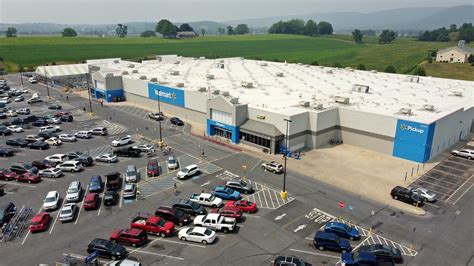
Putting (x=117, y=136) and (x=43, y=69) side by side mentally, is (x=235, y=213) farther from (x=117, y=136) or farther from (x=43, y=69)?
(x=43, y=69)

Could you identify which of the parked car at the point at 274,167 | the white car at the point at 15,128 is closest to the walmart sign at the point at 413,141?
the parked car at the point at 274,167

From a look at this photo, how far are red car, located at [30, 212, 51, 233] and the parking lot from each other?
613 millimetres

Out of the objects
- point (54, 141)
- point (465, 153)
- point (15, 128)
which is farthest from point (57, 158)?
point (465, 153)

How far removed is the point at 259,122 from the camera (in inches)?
2477

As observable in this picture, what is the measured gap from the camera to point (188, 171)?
162 feet

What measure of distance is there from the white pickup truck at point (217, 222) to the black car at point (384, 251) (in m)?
13.2

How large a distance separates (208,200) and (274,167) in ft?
45.9

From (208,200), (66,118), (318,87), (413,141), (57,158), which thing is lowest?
(208,200)

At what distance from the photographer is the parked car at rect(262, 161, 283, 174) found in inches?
2016

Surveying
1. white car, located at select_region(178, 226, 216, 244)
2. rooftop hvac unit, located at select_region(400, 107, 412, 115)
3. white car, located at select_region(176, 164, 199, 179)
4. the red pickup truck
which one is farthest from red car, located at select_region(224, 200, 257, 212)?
rooftop hvac unit, located at select_region(400, 107, 412, 115)

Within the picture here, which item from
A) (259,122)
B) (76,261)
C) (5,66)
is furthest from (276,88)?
(5,66)

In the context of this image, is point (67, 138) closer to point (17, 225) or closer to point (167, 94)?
point (167, 94)

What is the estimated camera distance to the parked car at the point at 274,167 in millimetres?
51219

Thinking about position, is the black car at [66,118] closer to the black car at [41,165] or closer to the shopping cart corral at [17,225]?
the black car at [41,165]
